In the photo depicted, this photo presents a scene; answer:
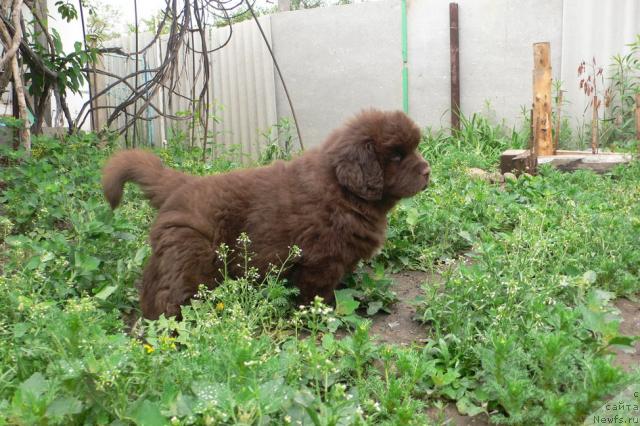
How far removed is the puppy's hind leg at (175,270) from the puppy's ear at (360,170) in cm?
81

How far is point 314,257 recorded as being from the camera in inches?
121

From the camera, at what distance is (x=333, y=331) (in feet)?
9.39

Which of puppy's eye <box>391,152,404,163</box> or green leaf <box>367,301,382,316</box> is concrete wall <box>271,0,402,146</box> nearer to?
puppy's eye <box>391,152,404,163</box>

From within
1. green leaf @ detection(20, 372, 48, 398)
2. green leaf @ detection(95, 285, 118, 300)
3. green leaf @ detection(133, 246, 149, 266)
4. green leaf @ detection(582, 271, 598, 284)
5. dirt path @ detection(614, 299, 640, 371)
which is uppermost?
green leaf @ detection(20, 372, 48, 398)

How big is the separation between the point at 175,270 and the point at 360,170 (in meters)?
1.11

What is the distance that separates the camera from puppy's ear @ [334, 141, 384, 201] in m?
3.17

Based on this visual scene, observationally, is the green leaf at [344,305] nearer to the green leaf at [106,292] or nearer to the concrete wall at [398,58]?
the green leaf at [106,292]

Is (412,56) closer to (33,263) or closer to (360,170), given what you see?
(360,170)

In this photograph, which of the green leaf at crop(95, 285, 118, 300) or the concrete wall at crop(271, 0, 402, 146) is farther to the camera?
the concrete wall at crop(271, 0, 402, 146)

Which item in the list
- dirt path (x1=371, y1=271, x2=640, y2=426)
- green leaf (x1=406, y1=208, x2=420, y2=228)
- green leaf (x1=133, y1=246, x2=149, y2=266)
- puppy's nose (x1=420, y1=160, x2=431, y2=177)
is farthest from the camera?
green leaf (x1=406, y1=208, x2=420, y2=228)

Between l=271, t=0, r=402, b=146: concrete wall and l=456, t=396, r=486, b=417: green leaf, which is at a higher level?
l=271, t=0, r=402, b=146: concrete wall

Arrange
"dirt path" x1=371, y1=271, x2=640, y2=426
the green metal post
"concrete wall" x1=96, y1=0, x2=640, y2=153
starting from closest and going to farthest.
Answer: "dirt path" x1=371, y1=271, x2=640, y2=426
"concrete wall" x1=96, y1=0, x2=640, y2=153
the green metal post

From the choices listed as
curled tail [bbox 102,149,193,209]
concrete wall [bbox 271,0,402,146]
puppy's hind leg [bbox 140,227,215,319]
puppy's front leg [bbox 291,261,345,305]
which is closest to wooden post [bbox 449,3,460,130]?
concrete wall [bbox 271,0,402,146]

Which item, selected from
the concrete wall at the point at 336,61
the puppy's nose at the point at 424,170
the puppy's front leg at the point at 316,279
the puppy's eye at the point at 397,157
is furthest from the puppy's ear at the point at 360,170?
the concrete wall at the point at 336,61
